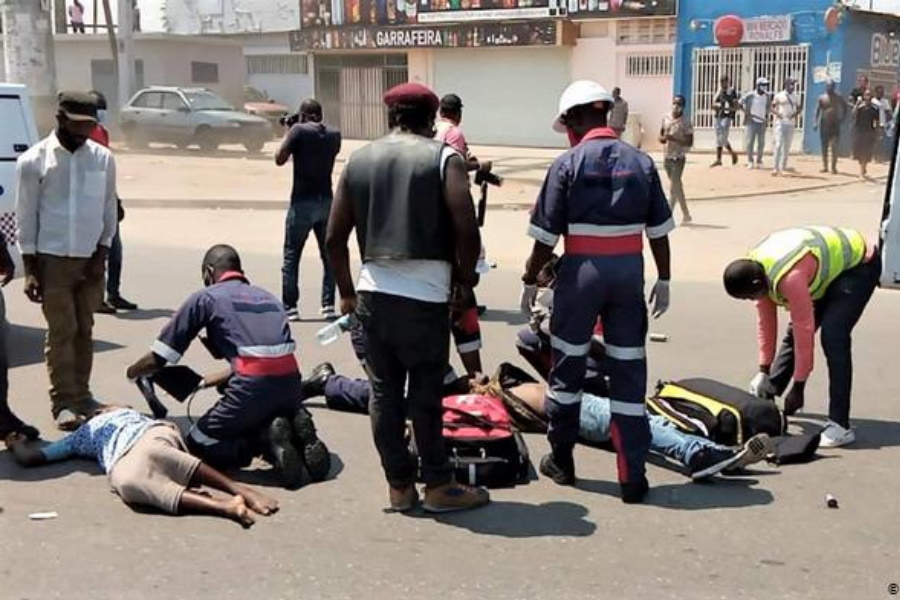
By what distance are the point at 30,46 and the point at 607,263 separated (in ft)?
76.3

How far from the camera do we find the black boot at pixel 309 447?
16.9ft

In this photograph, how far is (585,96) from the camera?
16.1ft

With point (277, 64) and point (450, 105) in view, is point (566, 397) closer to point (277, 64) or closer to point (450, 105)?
point (450, 105)

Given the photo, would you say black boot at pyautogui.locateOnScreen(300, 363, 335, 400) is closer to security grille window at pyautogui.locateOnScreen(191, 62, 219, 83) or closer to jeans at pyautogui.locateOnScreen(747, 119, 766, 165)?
jeans at pyautogui.locateOnScreen(747, 119, 766, 165)

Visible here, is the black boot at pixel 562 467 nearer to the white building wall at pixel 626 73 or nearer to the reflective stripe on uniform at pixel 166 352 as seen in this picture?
the reflective stripe on uniform at pixel 166 352

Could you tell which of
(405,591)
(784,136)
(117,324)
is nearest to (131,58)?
(784,136)

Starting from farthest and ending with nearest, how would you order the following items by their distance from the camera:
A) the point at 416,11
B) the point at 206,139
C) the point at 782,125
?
the point at 416,11 < the point at 206,139 < the point at 782,125

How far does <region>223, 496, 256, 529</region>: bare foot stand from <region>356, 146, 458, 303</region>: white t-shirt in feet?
3.43

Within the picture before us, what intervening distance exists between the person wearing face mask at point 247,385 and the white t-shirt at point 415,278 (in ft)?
2.63

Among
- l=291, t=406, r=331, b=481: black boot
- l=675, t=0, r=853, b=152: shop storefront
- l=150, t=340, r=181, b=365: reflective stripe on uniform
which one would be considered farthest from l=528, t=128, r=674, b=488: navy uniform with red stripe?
l=675, t=0, r=853, b=152: shop storefront

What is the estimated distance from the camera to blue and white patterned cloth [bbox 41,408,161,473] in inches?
198

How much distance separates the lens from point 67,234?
5902 millimetres

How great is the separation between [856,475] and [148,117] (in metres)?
24.4

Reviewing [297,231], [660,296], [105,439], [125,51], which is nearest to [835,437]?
[660,296]
